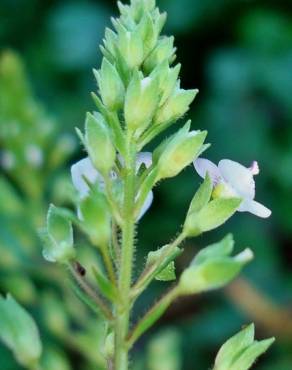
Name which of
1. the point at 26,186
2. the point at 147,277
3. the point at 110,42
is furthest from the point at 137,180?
the point at 26,186

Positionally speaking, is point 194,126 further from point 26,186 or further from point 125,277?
point 125,277

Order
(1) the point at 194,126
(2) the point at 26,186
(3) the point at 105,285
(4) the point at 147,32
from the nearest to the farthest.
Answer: (3) the point at 105,285 → (4) the point at 147,32 → (2) the point at 26,186 → (1) the point at 194,126

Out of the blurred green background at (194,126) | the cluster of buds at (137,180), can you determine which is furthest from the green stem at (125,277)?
the blurred green background at (194,126)

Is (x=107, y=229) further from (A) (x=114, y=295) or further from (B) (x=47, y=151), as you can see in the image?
(B) (x=47, y=151)

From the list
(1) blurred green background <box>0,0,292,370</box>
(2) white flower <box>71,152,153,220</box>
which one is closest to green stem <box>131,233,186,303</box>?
(2) white flower <box>71,152,153,220</box>

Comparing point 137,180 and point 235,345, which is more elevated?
point 137,180
